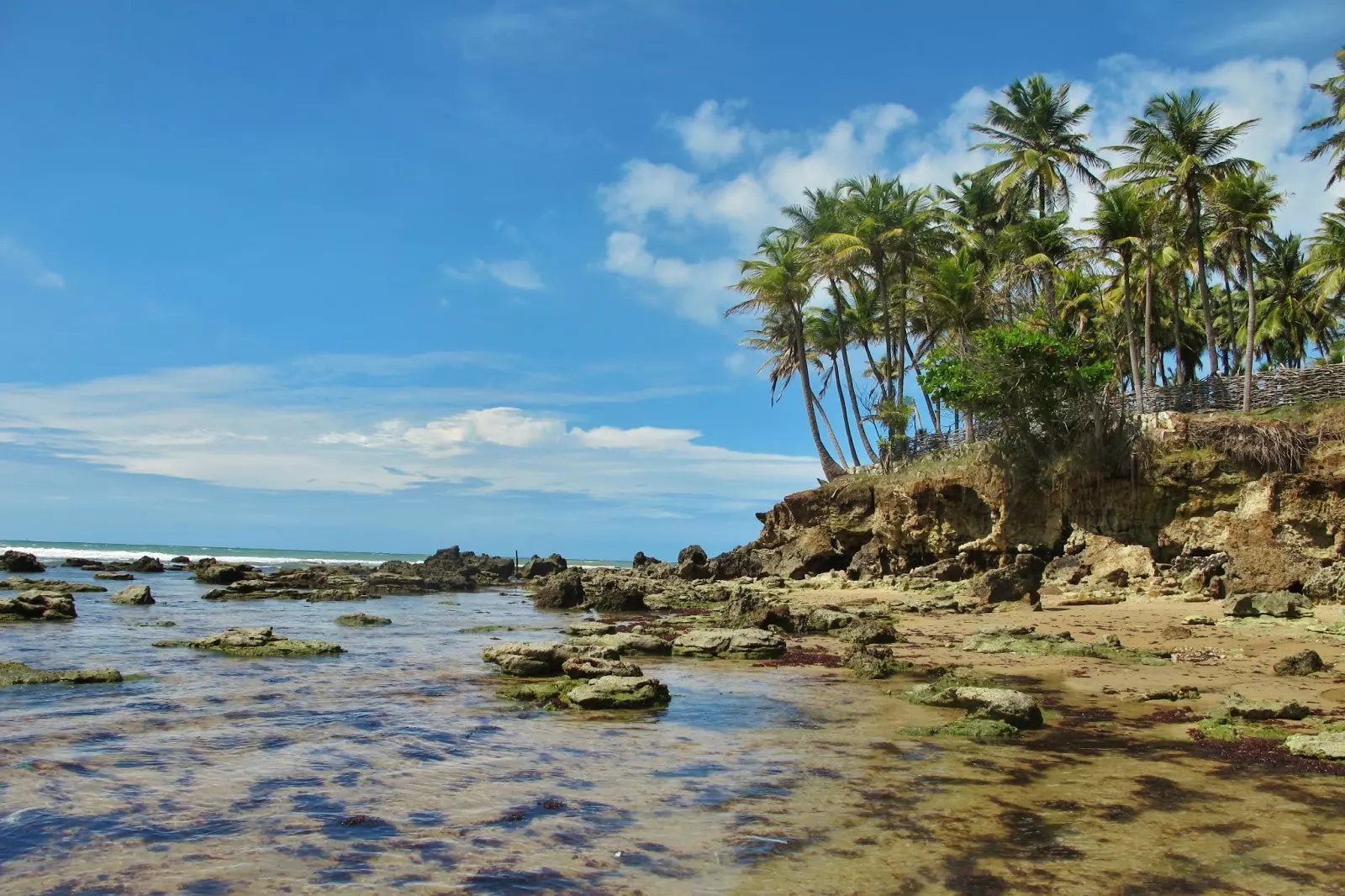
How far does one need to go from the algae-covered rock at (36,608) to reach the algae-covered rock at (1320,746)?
78.6ft

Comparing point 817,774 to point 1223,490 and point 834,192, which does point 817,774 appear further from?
point 834,192

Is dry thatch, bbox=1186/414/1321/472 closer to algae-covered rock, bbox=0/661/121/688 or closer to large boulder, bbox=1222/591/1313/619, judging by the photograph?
large boulder, bbox=1222/591/1313/619

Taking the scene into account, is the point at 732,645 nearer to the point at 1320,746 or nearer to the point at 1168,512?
the point at 1320,746

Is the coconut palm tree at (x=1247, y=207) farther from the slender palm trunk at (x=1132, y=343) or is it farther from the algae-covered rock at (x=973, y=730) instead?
the algae-covered rock at (x=973, y=730)

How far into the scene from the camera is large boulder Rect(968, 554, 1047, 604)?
20094 millimetres

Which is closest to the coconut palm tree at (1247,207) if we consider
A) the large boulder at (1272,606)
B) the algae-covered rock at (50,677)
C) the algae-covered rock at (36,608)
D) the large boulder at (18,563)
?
the large boulder at (1272,606)

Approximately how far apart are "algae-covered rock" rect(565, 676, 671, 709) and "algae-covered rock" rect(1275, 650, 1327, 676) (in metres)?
7.66

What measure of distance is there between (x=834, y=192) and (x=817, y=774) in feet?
126

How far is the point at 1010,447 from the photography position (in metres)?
26.4

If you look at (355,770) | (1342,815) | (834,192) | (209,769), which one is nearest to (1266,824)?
(1342,815)

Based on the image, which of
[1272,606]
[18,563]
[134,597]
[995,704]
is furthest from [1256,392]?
[18,563]

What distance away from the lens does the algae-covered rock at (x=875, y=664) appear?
12.3 metres

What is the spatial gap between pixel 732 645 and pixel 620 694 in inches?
207

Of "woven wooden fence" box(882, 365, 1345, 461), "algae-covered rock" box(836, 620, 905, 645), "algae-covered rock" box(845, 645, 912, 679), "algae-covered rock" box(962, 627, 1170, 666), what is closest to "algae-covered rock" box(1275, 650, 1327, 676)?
"algae-covered rock" box(962, 627, 1170, 666)
